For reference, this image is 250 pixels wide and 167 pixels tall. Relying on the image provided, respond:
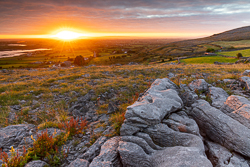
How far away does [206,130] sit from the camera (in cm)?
555

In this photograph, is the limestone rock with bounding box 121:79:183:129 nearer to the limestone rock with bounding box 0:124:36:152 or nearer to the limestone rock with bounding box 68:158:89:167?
the limestone rock with bounding box 68:158:89:167

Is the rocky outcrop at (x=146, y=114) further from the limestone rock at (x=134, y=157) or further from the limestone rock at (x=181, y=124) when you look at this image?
the limestone rock at (x=134, y=157)

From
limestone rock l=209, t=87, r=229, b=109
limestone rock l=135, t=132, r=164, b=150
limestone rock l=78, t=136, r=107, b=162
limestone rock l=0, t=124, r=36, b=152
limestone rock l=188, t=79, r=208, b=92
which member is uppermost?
limestone rock l=188, t=79, r=208, b=92

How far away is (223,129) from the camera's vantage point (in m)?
5.07

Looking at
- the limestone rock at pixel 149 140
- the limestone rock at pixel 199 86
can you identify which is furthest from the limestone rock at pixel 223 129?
the limestone rock at pixel 199 86

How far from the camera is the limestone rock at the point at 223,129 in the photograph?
14.8 feet

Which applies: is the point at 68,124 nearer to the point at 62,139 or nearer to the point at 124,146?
the point at 62,139

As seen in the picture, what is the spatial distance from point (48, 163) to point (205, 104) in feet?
25.4

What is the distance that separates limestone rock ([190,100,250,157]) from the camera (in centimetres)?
451

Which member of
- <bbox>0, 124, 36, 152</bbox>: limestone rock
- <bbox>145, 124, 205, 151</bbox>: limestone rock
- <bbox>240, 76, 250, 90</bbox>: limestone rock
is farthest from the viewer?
<bbox>240, 76, 250, 90</bbox>: limestone rock

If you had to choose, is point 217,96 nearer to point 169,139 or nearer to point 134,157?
point 169,139

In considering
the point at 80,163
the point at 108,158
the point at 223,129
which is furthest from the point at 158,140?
the point at 80,163

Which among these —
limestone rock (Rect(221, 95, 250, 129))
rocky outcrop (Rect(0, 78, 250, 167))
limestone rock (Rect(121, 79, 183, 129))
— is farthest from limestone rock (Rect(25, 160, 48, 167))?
limestone rock (Rect(221, 95, 250, 129))

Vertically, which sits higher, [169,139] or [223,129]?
[223,129]
